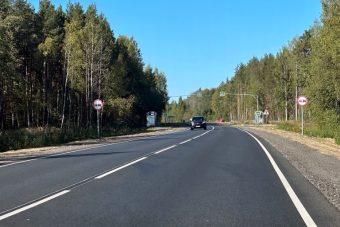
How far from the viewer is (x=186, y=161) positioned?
19203 millimetres

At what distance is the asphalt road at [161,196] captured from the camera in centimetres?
847

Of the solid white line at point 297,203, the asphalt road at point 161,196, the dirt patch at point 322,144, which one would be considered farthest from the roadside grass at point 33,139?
the solid white line at point 297,203

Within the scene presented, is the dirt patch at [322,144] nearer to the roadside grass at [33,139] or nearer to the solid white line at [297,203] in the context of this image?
the solid white line at [297,203]

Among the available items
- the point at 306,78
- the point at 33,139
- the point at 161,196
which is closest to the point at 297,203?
the point at 161,196

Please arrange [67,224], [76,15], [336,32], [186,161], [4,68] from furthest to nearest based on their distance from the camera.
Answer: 1. [76,15]
2. [4,68]
3. [336,32]
4. [186,161]
5. [67,224]

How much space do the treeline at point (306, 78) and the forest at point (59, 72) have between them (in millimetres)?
23068

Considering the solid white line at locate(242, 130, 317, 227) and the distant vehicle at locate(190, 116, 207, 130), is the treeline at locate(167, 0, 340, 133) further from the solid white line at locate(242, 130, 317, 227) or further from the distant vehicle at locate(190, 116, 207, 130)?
the solid white line at locate(242, 130, 317, 227)

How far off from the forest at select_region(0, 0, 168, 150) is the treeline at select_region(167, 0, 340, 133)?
23068 millimetres

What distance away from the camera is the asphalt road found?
27.8 feet

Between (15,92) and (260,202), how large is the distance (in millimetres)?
53806

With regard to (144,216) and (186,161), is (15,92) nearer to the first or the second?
(186,161)

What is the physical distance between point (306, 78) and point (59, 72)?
111ft

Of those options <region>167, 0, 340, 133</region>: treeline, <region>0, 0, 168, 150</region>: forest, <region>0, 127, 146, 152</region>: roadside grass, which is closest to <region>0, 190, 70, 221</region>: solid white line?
<region>0, 127, 146, 152</region>: roadside grass

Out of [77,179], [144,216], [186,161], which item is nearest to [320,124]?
[186,161]
